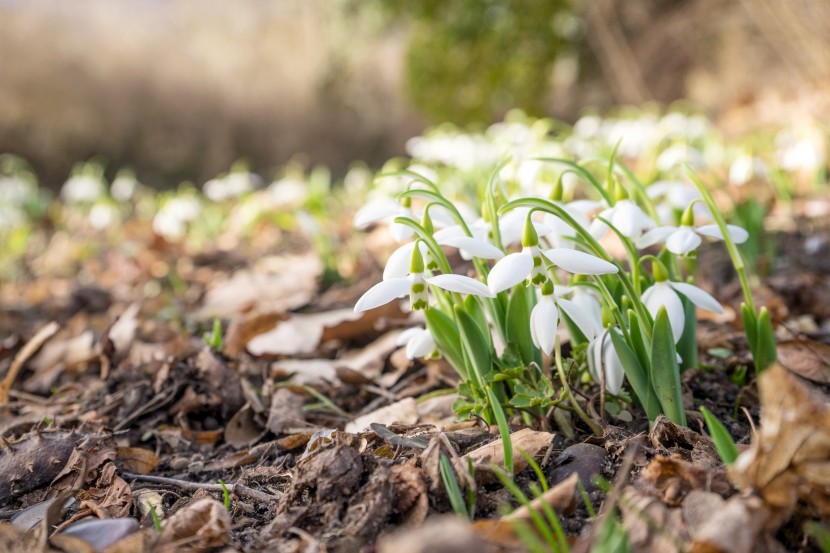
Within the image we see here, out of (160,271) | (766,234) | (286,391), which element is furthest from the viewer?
(160,271)

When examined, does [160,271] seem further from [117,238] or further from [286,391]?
[286,391]

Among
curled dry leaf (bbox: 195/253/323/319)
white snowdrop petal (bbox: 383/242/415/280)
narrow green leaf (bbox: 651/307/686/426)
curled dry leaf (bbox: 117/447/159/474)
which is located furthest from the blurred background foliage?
curled dry leaf (bbox: 117/447/159/474)

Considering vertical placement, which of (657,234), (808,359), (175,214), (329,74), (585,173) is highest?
(329,74)

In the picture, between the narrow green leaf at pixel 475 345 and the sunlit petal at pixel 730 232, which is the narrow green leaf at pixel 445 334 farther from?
the sunlit petal at pixel 730 232

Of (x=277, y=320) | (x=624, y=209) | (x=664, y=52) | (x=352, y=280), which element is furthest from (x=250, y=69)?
(x=624, y=209)

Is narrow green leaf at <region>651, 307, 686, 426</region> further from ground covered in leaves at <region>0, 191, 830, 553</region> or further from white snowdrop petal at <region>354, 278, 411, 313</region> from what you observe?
white snowdrop petal at <region>354, 278, 411, 313</region>

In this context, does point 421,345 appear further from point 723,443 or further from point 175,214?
point 175,214

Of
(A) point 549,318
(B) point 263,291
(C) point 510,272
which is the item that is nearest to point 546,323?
(A) point 549,318
